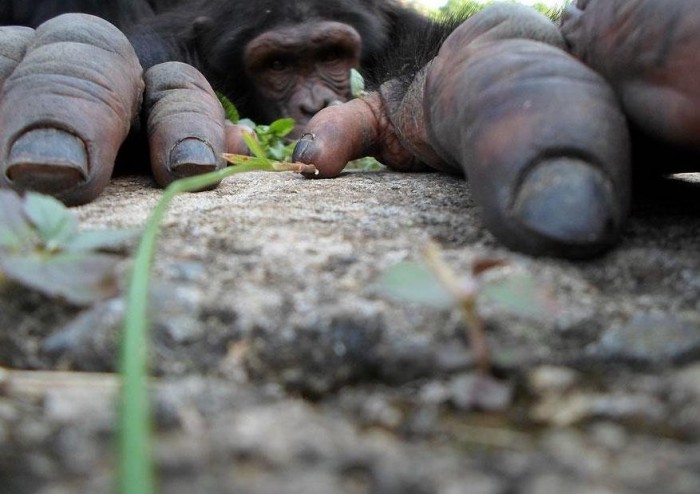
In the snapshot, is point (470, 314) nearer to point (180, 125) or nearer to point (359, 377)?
point (359, 377)

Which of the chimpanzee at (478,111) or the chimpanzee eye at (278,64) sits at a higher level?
the chimpanzee at (478,111)

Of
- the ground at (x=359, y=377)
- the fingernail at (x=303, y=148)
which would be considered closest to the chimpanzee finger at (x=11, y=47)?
the fingernail at (x=303, y=148)

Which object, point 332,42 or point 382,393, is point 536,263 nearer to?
point 382,393

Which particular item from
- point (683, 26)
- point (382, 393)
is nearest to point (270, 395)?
point (382, 393)

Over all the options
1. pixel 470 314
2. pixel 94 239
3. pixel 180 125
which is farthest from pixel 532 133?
pixel 180 125

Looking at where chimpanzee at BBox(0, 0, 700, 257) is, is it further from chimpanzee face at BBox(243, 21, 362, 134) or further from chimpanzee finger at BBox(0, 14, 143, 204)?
chimpanzee face at BBox(243, 21, 362, 134)

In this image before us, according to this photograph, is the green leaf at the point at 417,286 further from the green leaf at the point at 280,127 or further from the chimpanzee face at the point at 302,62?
the chimpanzee face at the point at 302,62
